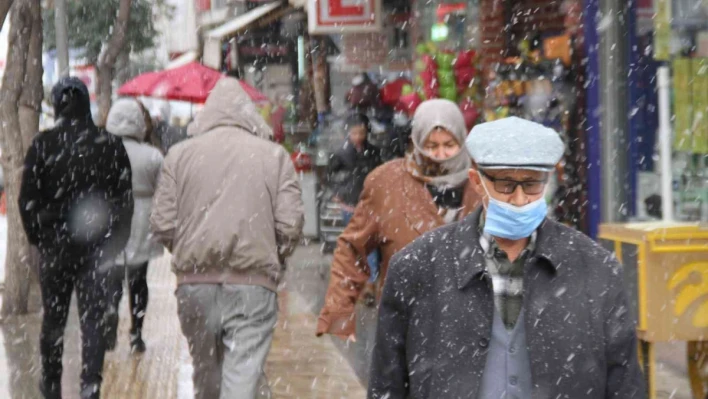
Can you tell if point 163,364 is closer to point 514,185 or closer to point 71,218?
point 71,218

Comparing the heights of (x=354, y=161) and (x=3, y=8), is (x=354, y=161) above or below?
below

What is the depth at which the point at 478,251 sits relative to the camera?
11.0 ft

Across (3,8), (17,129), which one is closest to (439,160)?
(3,8)

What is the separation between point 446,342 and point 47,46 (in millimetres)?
36665

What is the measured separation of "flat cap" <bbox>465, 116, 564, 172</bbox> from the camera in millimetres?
3246

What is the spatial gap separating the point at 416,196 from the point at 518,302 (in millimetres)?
2110

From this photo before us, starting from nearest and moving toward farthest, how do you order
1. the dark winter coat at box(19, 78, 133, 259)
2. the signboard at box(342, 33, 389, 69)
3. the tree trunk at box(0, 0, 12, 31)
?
the dark winter coat at box(19, 78, 133, 259) → the tree trunk at box(0, 0, 12, 31) → the signboard at box(342, 33, 389, 69)

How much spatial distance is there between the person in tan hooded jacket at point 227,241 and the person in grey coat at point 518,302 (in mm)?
2454

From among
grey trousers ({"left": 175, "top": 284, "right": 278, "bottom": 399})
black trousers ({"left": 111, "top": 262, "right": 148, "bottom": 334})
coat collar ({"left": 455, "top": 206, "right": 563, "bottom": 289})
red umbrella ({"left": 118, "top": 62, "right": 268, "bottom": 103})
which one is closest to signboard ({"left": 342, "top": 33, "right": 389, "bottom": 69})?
red umbrella ({"left": 118, "top": 62, "right": 268, "bottom": 103})

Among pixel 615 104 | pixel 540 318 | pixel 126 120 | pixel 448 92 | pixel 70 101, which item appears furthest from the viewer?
pixel 448 92

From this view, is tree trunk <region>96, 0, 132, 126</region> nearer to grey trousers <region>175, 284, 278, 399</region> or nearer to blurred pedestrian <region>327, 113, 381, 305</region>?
blurred pedestrian <region>327, 113, 381, 305</region>

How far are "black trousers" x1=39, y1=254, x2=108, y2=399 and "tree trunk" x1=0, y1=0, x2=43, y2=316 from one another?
473 centimetres

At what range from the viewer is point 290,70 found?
24828 mm

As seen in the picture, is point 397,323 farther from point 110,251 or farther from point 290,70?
point 290,70
